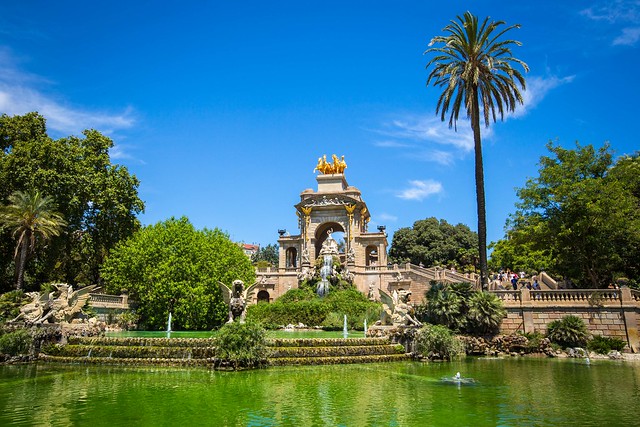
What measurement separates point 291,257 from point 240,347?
38.7 metres

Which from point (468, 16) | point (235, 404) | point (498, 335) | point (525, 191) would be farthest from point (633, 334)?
point (235, 404)

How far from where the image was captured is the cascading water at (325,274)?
1687 inches

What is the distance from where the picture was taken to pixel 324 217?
51844mm

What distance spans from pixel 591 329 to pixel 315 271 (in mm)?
26909

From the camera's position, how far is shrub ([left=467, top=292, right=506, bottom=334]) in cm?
2198

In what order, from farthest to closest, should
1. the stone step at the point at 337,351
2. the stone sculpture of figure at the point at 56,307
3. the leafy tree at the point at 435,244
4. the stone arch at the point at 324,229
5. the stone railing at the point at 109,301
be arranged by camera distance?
the leafy tree at the point at 435,244
the stone arch at the point at 324,229
the stone railing at the point at 109,301
the stone sculpture of figure at the point at 56,307
the stone step at the point at 337,351

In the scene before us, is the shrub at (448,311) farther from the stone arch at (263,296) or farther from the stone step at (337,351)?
the stone arch at (263,296)

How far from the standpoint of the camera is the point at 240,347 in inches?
624

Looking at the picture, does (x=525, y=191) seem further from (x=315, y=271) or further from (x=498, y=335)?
(x=315, y=271)

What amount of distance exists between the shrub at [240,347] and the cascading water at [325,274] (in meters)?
26.6

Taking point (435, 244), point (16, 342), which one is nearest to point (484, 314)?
point (16, 342)

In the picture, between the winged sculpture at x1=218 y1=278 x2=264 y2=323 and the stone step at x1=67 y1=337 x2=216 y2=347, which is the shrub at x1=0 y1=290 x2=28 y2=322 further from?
the winged sculpture at x1=218 y1=278 x2=264 y2=323

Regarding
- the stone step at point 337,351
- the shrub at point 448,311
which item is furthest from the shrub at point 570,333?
the stone step at point 337,351

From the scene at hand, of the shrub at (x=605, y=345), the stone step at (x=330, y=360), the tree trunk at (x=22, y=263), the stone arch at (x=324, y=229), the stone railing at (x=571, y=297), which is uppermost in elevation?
the stone arch at (x=324, y=229)
